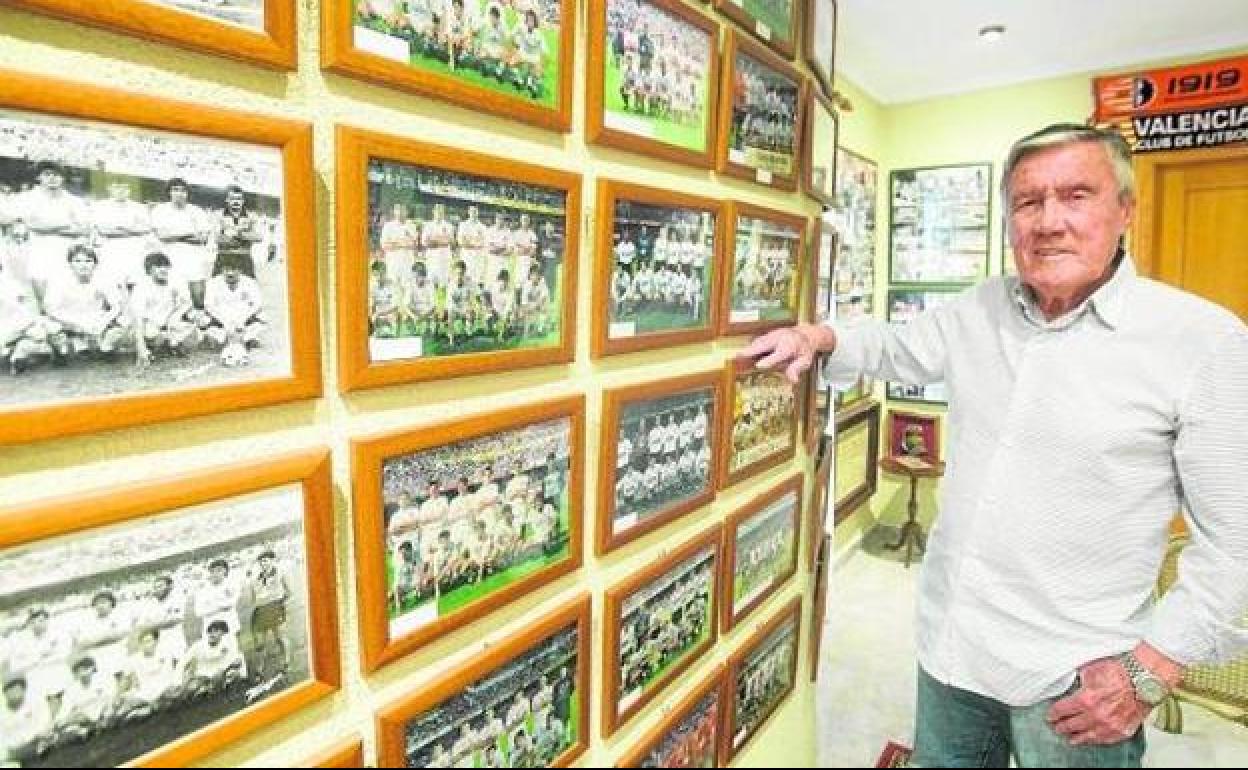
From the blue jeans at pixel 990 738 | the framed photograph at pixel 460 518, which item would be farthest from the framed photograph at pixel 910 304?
the framed photograph at pixel 460 518

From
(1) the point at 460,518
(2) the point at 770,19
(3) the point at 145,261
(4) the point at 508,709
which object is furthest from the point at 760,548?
(3) the point at 145,261

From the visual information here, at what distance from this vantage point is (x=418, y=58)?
1.91 feet

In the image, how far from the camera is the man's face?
87 centimetres

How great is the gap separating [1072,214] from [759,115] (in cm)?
52

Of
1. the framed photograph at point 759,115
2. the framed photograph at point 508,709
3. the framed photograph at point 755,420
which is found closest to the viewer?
the framed photograph at point 508,709

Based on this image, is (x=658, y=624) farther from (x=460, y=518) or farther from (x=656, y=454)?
(x=460, y=518)

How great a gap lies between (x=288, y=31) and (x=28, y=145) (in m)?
0.20

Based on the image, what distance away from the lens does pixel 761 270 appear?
1.17 meters

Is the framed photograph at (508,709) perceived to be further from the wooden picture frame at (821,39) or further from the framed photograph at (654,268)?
the wooden picture frame at (821,39)

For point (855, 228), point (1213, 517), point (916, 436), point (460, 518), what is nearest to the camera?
point (460, 518)

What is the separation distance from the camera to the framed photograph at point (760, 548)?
3.87ft

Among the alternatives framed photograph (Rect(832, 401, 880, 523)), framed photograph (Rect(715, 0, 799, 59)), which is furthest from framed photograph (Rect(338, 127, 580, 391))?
framed photograph (Rect(832, 401, 880, 523))

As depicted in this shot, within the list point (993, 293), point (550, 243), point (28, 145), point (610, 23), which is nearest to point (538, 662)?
point (550, 243)

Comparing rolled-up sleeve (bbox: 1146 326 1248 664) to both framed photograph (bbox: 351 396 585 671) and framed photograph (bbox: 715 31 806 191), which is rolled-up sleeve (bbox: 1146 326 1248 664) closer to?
framed photograph (bbox: 715 31 806 191)
